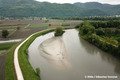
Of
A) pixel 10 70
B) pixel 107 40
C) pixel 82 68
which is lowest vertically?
pixel 82 68

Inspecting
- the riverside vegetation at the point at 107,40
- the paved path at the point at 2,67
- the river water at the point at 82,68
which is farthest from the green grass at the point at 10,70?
the riverside vegetation at the point at 107,40

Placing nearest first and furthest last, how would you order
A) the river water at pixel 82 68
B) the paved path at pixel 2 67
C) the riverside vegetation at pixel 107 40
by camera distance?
the paved path at pixel 2 67 < the river water at pixel 82 68 < the riverside vegetation at pixel 107 40

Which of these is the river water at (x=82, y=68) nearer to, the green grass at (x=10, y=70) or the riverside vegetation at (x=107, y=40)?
the riverside vegetation at (x=107, y=40)

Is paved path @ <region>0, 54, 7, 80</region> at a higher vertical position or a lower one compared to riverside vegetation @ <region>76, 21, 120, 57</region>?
lower

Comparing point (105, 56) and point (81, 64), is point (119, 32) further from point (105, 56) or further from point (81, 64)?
point (81, 64)

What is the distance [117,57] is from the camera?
2464 cm

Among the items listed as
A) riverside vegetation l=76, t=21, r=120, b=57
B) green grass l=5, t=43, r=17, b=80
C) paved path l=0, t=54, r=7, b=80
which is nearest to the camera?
green grass l=5, t=43, r=17, b=80

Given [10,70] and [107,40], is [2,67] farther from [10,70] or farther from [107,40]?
[107,40]

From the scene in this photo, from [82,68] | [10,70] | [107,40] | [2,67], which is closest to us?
[10,70]

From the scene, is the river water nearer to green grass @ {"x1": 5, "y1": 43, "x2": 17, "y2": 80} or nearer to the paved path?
green grass @ {"x1": 5, "y1": 43, "x2": 17, "y2": 80}

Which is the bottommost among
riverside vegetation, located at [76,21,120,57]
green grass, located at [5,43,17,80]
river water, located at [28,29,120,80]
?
river water, located at [28,29,120,80]

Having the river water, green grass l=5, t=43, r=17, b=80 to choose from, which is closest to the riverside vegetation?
the river water

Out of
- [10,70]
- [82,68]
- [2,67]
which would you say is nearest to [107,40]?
[82,68]

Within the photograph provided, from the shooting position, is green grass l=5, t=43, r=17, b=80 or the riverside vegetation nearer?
green grass l=5, t=43, r=17, b=80
